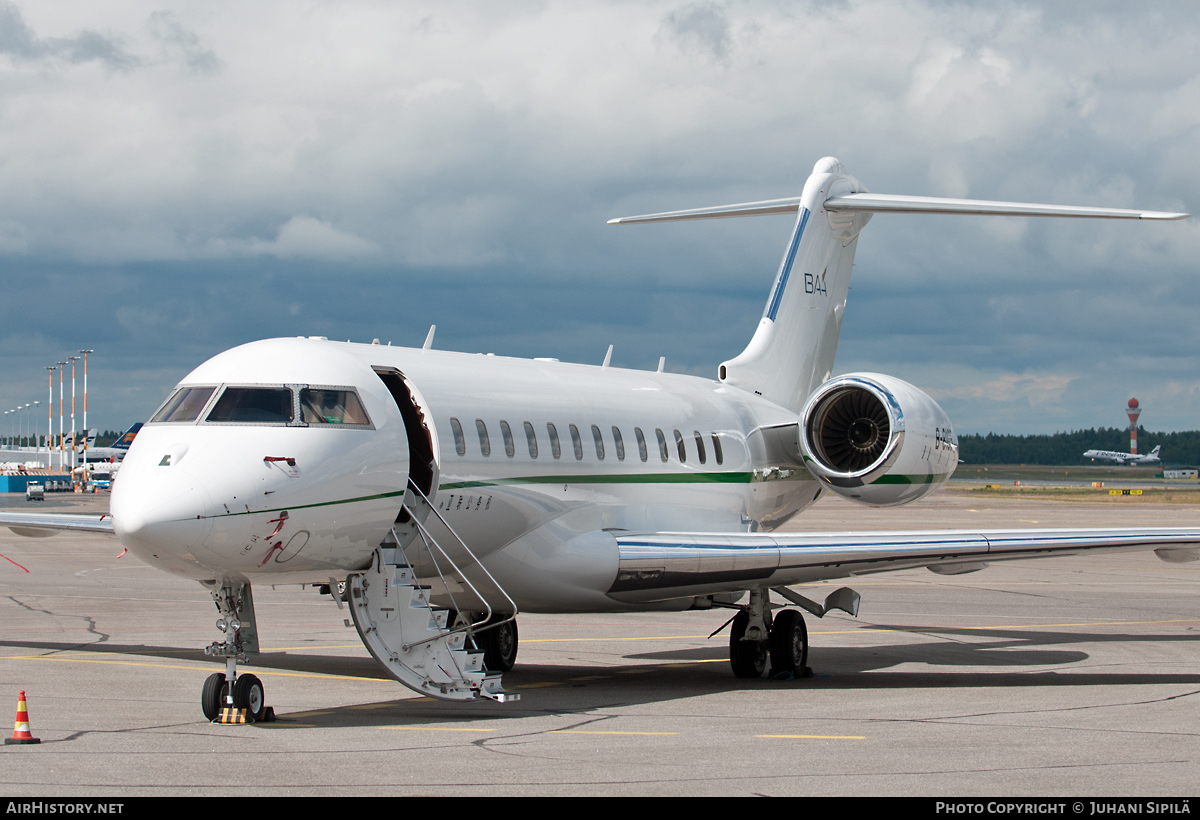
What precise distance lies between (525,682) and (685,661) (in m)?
3.51

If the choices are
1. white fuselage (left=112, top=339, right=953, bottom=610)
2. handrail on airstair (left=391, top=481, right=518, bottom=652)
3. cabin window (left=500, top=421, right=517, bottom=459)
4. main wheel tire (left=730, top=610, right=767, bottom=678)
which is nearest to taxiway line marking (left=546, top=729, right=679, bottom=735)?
handrail on airstair (left=391, top=481, right=518, bottom=652)

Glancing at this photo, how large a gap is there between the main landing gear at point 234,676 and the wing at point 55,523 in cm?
549

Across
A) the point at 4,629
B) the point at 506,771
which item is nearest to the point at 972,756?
the point at 506,771

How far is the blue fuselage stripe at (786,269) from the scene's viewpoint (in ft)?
74.9

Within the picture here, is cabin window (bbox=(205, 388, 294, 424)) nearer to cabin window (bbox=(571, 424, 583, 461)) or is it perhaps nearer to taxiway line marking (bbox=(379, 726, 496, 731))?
taxiway line marking (bbox=(379, 726, 496, 731))

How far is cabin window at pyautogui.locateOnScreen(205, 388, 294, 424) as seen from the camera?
12.6 meters

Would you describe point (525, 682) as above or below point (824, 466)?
below

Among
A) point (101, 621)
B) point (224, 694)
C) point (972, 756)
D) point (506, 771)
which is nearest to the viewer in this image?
point (506, 771)

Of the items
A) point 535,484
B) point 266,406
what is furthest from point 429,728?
point 535,484

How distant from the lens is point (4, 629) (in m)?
21.6

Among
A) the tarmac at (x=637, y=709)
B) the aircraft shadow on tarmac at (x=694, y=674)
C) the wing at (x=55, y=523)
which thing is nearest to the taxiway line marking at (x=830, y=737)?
the tarmac at (x=637, y=709)

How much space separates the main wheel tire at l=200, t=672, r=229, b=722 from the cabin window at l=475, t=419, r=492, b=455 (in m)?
3.68

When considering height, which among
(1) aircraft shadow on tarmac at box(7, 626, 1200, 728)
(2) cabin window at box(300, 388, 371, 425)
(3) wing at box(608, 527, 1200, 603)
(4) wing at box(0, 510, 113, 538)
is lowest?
(1) aircraft shadow on tarmac at box(7, 626, 1200, 728)

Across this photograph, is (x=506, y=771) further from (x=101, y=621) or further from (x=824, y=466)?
(x=101, y=621)
